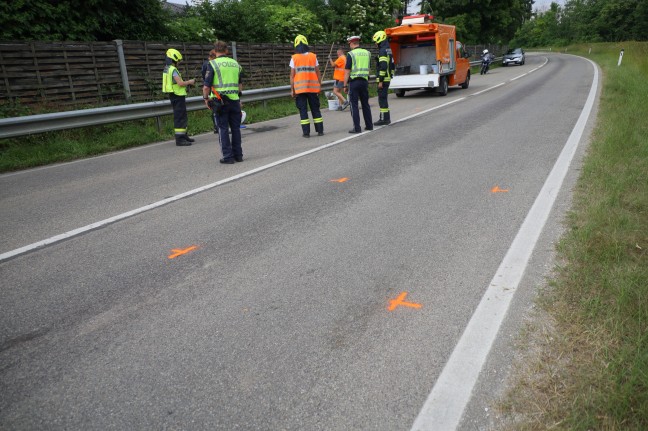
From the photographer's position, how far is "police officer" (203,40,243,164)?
786 cm

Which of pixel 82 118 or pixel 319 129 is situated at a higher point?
pixel 82 118

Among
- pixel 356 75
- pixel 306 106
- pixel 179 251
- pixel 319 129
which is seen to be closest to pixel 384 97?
pixel 356 75

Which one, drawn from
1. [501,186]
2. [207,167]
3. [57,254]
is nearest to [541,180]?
[501,186]

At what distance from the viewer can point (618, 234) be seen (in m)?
4.06

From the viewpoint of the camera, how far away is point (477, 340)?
2.93 m

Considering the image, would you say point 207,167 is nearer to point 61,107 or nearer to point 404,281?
point 404,281

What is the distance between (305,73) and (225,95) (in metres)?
2.59

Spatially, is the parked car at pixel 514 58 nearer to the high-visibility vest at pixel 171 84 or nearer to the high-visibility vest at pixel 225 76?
the high-visibility vest at pixel 171 84

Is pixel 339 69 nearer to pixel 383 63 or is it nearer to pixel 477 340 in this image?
pixel 383 63

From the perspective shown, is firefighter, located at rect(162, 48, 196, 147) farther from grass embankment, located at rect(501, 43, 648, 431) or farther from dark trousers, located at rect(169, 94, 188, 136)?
A: grass embankment, located at rect(501, 43, 648, 431)

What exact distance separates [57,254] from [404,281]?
3.13 meters

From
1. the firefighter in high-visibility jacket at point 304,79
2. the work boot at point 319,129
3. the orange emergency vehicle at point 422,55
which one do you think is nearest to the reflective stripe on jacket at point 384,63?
the firefighter in high-visibility jacket at point 304,79

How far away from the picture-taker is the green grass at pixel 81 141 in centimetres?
866

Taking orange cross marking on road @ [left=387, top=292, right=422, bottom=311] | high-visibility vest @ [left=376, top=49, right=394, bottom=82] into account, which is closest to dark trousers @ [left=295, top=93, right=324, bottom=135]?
high-visibility vest @ [left=376, top=49, right=394, bottom=82]
